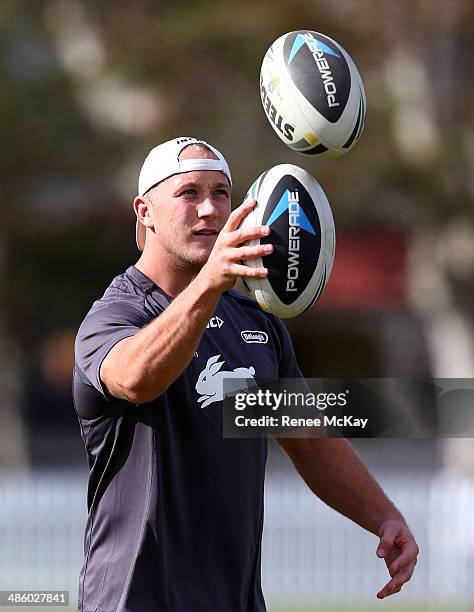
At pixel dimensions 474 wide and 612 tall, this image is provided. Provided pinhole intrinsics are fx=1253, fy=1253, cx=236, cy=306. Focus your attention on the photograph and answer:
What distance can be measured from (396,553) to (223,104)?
50.9 feet

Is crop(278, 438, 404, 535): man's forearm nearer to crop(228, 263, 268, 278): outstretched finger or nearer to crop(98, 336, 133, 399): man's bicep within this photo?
crop(98, 336, 133, 399): man's bicep

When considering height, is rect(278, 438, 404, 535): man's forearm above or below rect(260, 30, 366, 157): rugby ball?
below

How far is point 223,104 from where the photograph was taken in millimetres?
19781

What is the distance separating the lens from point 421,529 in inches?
509

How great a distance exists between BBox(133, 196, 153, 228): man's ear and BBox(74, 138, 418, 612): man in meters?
0.02

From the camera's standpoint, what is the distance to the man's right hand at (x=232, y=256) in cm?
391

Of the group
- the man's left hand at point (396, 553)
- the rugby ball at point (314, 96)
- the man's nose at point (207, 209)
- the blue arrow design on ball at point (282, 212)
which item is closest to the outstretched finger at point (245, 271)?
the blue arrow design on ball at point (282, 212)

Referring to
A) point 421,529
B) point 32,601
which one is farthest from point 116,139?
point 32,601

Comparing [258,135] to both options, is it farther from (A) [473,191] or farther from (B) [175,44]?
(A) [473,191]

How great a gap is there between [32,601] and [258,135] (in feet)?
41.0

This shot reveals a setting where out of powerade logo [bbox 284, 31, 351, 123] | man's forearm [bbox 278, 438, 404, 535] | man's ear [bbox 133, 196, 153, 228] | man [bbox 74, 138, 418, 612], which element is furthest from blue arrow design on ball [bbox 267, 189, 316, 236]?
man's forearm [bbox 278, 438, 404, 535]

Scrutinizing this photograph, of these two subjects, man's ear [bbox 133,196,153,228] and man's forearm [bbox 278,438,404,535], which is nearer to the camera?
man's ear [bbox 133,196,153,228]

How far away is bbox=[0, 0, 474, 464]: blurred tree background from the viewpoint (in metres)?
18.9

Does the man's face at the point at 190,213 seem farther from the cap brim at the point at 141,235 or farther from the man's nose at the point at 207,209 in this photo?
the cap brim at the point at 141,235
